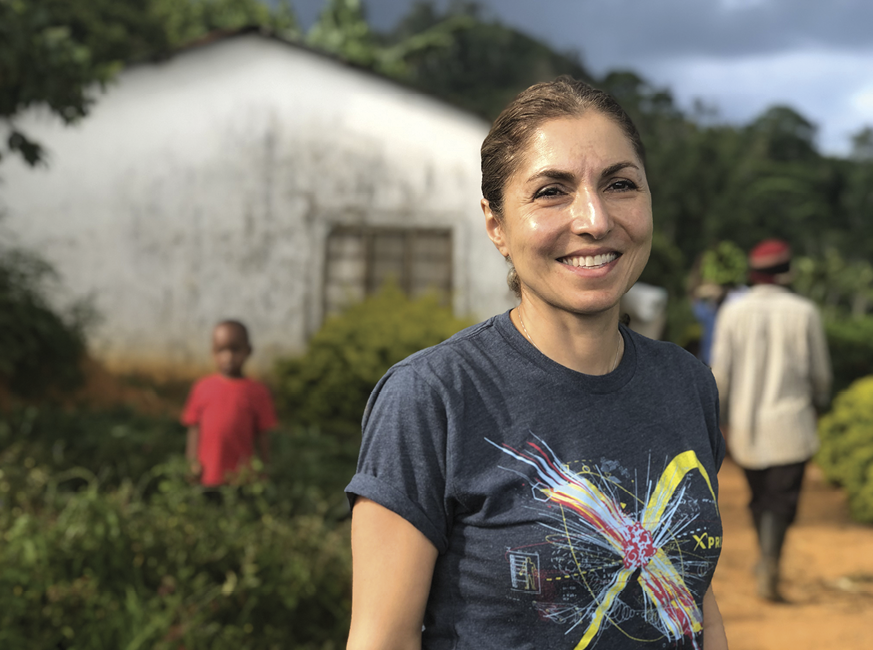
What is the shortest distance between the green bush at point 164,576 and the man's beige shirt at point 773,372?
2658 millimetres

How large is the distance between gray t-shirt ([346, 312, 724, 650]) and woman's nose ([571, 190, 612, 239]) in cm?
24

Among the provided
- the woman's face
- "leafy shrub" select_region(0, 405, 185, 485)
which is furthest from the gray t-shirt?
"leafy shrub" select_region(0, 405, 185, 485)

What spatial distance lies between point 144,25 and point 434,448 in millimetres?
26560

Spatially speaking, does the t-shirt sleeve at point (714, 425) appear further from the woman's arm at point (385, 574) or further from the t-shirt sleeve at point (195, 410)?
the t-shirt sleeve at point (195, 410)

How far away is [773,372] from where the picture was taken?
5.09 m

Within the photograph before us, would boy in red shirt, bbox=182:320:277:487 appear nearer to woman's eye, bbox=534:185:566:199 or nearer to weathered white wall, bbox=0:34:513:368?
woman's eye, bbox=534:185:566:199

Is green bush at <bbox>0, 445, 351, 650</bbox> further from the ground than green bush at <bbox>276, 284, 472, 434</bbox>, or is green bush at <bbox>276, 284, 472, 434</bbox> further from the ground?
green bush at <bbox>276, 284, 472, 434</bbox>

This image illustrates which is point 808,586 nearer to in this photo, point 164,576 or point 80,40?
point 164,576

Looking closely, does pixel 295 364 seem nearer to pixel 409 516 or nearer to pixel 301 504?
pixel 301 504

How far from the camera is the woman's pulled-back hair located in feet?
4.84

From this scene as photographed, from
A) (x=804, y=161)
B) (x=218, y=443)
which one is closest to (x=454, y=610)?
(x=218, y=443)

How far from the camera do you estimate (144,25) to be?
2453 centimetres

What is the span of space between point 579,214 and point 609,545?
59cm

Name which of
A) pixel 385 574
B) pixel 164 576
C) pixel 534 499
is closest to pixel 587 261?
pixel 534 499
